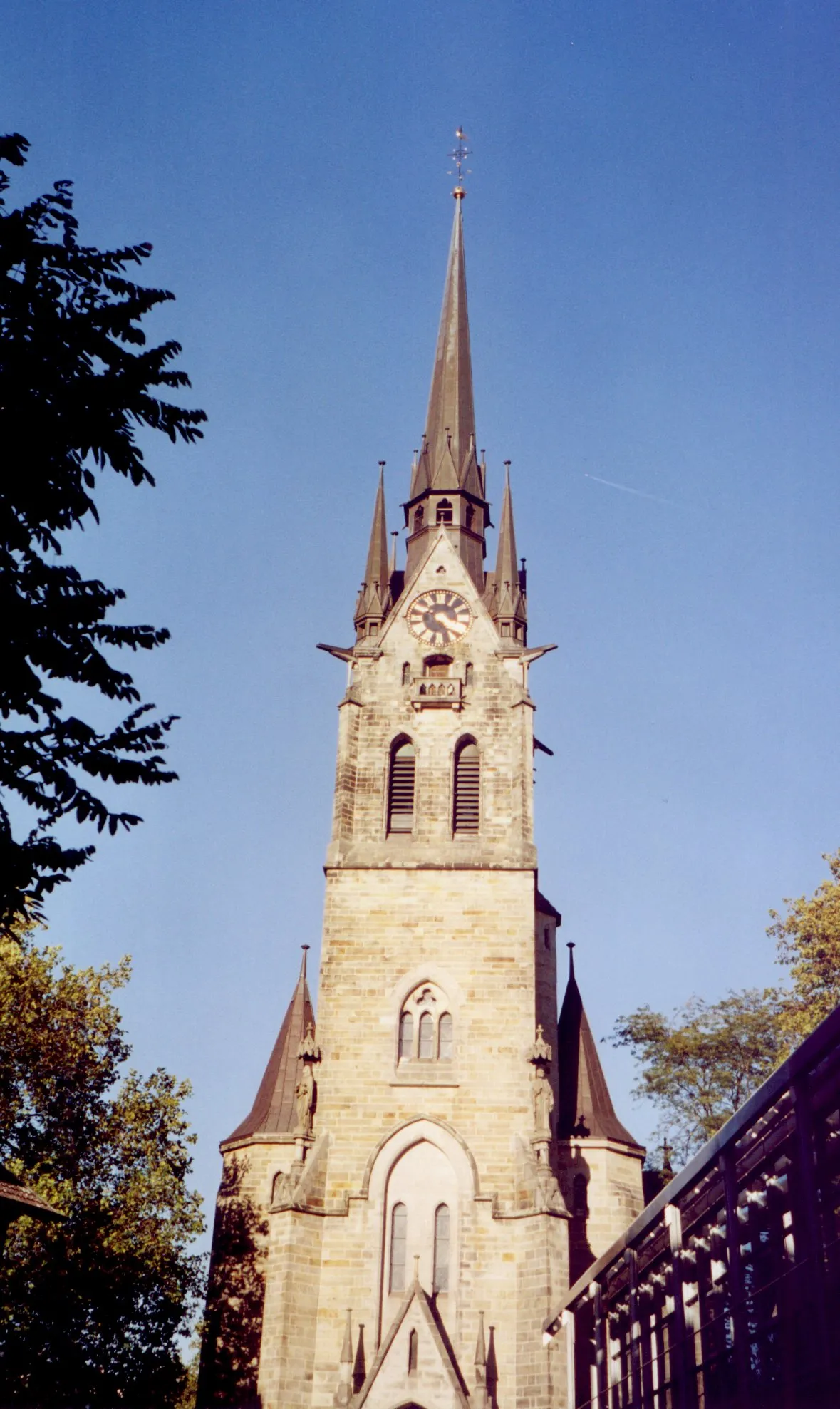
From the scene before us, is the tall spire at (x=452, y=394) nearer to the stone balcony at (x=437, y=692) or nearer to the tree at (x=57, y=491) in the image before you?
the stone balcony at (x=437, y=692)

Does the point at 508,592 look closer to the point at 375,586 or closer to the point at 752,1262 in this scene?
the point at 375,586

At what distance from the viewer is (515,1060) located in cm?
2938

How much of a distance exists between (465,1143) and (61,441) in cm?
2110

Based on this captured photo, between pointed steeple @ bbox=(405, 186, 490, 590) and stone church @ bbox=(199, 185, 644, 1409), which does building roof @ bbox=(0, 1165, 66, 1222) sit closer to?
stone church @ bbox=(199, 185, 644, 1409)

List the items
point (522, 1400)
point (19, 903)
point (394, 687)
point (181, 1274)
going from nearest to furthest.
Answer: point (19, 903) → point (522, 1400) → point (181, 1274) → point (394, 687)

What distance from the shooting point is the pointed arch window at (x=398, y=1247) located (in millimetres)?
27234

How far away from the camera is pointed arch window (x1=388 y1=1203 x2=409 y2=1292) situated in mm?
27234

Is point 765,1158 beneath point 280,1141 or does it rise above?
beneath

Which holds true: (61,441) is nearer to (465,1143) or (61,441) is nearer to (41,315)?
(41,315)

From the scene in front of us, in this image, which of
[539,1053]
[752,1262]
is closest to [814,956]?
[539,1053]

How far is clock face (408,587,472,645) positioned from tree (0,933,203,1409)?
453 inches

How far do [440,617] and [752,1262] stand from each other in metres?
23.8

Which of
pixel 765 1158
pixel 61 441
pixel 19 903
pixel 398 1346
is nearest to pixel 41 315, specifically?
pixel 61 441

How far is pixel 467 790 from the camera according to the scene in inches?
1316
